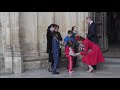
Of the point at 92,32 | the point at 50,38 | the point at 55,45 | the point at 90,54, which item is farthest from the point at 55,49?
the point at 92,32

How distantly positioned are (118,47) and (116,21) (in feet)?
10.9

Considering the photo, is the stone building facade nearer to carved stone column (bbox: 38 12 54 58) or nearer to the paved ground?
carved stone column (bbox: 38 12 54 58)

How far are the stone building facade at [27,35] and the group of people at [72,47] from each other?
0.64m

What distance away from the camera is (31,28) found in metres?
14.1

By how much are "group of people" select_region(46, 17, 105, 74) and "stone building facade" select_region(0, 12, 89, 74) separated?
0.64 m

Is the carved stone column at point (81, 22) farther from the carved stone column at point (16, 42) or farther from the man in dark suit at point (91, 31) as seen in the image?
the carved stone column at point (16, 42)

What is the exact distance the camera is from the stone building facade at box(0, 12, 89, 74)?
44.6 feet

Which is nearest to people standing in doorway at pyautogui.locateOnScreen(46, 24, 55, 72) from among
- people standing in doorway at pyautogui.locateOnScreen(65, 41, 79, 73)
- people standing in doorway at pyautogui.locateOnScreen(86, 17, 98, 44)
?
people standing in doorway at pyautogui.locateOnScreen(65, 41, 79, 73)

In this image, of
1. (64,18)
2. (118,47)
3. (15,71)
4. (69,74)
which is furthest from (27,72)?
(118,47)

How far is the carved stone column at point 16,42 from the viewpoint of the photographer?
13.6 metres

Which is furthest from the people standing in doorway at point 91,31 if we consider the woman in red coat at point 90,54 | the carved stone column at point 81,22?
the carved stone column at point 81,22

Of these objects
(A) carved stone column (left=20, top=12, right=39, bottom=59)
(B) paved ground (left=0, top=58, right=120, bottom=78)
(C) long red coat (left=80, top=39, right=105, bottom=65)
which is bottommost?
(B) paved ground (left=0, top=58, right=120, bottom=78)

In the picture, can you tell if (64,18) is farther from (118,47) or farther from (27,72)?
(118,47)

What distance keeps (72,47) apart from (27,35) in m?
1.59
